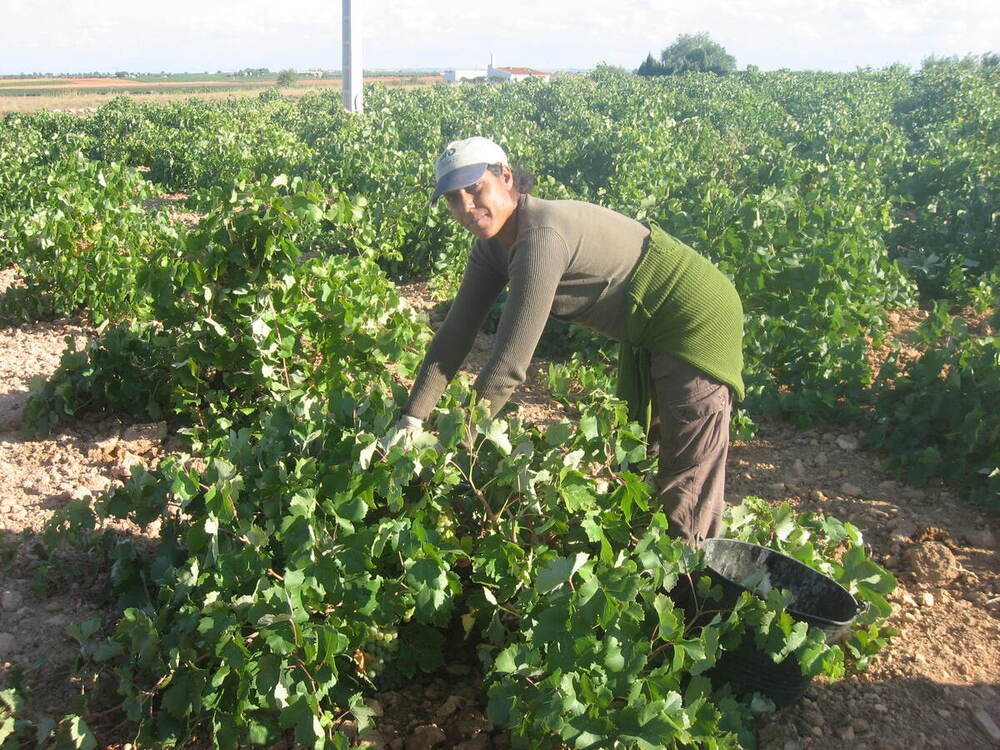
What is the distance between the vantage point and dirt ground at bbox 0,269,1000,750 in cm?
284

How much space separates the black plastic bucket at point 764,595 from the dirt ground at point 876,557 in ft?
0.51

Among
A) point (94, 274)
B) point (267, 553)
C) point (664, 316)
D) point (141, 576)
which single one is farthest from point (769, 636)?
point (94, 274)

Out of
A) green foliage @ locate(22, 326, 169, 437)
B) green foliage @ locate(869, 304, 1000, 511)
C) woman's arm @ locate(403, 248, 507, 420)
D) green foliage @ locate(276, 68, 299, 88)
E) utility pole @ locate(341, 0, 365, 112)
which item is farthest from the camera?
green foliage @ locate(276, 68, 299, 88)

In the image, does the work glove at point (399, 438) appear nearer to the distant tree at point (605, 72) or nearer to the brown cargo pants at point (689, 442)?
the brown cargo pants at point (689, 442)

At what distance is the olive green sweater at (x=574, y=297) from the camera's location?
2570 millimetres

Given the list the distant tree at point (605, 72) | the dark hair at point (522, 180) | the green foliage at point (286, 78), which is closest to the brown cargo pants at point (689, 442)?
the dark hair at point (522, 180)

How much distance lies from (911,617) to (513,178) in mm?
2364

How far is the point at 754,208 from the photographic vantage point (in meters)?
6.20

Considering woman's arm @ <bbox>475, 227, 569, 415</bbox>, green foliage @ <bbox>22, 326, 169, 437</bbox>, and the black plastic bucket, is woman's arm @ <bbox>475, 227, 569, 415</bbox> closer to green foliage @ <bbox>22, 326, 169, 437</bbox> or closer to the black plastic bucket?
the black plastic bucket

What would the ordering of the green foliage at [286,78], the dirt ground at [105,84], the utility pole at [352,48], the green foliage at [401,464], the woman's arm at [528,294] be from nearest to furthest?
the green foliage at [401,464] < the woman's arm at [528,294] < the utility pole at [352,48] < the dirt ground at [105,84] < the green foliage at [286,78]

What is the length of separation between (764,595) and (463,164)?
1.64 meters

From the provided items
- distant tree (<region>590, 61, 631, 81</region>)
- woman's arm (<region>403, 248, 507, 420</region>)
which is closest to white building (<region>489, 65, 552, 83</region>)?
distant tree (<region>590, 61, 631, 81</region>)

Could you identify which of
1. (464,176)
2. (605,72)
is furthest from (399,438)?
(605,72)

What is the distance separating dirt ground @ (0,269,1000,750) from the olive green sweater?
1093 mm
